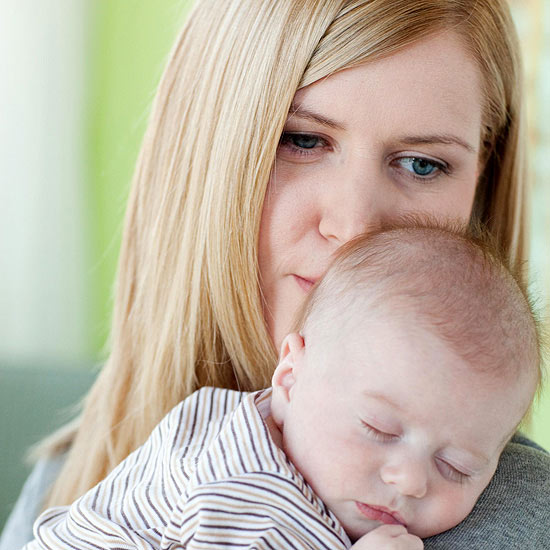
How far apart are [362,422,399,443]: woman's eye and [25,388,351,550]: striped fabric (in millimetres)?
110

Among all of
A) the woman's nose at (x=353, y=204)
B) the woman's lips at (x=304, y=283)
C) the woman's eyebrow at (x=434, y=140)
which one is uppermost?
the woman's eyebrow at (x=434, y=140)

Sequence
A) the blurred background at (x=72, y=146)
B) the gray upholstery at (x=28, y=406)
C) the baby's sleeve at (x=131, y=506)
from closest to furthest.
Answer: the baby's sleeve at (x=131, y=506)
the gray upholstery at (x=28, y=406)
the blurred background at (x=72, y=146)

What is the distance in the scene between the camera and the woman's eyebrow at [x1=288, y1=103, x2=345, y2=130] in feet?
4.17

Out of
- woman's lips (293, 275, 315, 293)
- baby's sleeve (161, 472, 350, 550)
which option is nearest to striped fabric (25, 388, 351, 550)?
baby's sleeve (161, 472, 350, 550)

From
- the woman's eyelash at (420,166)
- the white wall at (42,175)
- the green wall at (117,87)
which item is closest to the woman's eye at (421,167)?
the woman's eyelash at (420,166)

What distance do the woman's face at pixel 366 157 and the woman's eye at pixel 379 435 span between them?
374 mm

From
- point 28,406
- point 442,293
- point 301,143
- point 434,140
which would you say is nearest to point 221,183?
point 301,143

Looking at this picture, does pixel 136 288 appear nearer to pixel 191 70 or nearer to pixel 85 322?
pixel 191 70

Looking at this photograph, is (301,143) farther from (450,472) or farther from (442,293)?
(450,472)

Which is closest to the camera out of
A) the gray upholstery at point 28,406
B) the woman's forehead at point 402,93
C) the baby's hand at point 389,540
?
the baby's hand at point 389,540

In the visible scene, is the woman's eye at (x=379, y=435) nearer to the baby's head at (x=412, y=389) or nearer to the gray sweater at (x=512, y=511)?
the baby's head at (x=412, y=389)

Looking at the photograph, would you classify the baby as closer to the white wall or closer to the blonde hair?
the blonde hair

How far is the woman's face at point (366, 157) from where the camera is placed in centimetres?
126

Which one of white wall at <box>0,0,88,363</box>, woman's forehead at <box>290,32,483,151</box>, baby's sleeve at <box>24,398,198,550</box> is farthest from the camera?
white wall at <box>0,0,88,363</box>
